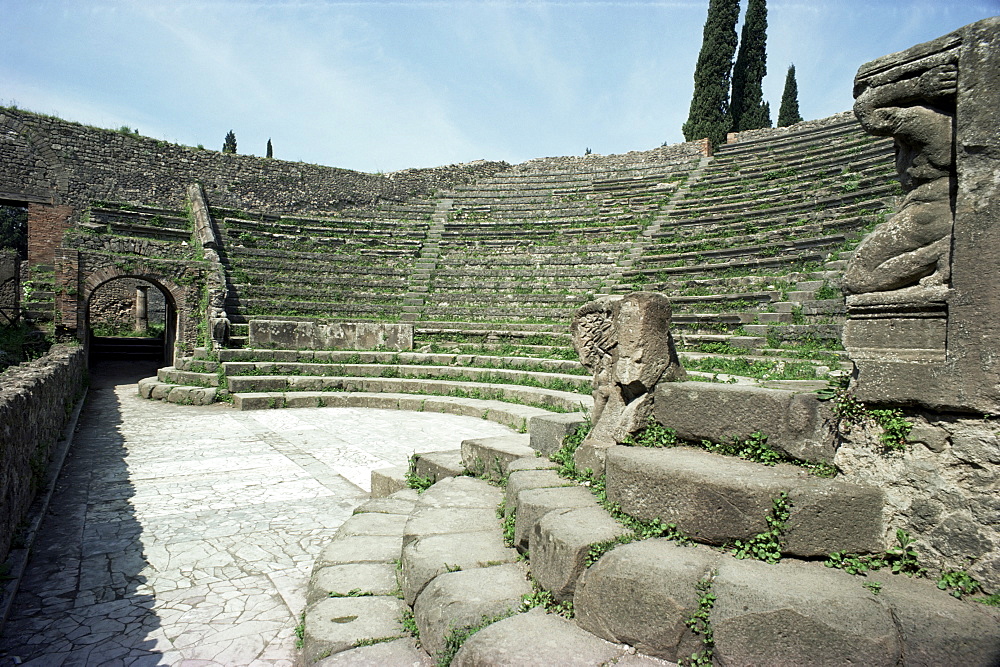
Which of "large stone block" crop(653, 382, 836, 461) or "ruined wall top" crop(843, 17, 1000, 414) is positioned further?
"large stone block" crop(653, 382, 836, 461)

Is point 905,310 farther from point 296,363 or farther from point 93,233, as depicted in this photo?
point 93,233

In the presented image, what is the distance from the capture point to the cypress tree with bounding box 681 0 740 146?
2458cm

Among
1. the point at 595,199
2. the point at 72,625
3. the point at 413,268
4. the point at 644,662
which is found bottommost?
the point at 72,625

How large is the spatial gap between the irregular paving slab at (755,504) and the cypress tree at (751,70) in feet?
90.7

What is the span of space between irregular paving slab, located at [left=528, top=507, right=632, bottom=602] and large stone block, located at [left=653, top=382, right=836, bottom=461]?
28.9 inches

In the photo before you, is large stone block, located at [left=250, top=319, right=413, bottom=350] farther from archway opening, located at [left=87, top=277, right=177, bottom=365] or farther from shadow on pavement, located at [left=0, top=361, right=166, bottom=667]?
archway opening, located at [left=87, top=277, right=177, bottom=365]

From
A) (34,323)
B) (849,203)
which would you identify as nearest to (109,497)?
(34,323)

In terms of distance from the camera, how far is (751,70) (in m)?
26.7

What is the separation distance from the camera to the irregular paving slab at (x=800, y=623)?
1.92 m

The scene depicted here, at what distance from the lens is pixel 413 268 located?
15766 mm

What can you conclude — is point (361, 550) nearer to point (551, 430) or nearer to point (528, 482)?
point (528, 482)

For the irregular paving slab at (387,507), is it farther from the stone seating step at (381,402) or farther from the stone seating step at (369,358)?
the stone seating step at (369,358)

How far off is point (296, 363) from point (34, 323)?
610 centimetres

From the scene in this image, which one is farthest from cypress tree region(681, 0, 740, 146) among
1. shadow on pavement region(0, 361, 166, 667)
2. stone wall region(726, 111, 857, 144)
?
shadow on pavement region(0, 361, 166, 667)
